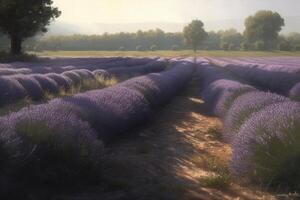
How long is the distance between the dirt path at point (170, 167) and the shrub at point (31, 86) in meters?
3.47

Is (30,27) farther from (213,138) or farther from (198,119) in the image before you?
(213,138)

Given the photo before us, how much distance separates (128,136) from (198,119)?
9.05 ft

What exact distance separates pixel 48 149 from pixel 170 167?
174 cm

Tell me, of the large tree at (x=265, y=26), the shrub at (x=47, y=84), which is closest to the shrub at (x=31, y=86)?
the shrub at (x=47, y=84)

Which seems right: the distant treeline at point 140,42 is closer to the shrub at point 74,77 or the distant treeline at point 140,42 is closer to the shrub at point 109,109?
the shrub at point 74,77

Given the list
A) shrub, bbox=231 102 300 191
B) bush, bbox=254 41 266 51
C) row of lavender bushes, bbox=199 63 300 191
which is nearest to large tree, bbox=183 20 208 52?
bush, bbox=254 41 266 51

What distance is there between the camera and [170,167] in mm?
5430

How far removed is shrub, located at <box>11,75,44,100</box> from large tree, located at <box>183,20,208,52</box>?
69297mm

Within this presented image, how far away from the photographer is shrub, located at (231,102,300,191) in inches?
167

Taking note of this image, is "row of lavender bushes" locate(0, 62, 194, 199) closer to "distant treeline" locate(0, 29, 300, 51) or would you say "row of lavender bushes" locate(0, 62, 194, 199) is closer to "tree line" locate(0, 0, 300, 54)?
"tree line" locate(0, 0, 300, 54)

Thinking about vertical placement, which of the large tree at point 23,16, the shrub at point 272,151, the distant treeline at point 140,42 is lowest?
the distant treeline at point 140,42

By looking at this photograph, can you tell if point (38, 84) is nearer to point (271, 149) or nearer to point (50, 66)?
point (271, 149)

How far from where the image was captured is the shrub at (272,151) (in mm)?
4238

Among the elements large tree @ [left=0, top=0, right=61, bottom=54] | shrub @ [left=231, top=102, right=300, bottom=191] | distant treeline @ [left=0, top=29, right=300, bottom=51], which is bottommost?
distant treeline @ [left=0, top=29, right=300, bottom=51]
